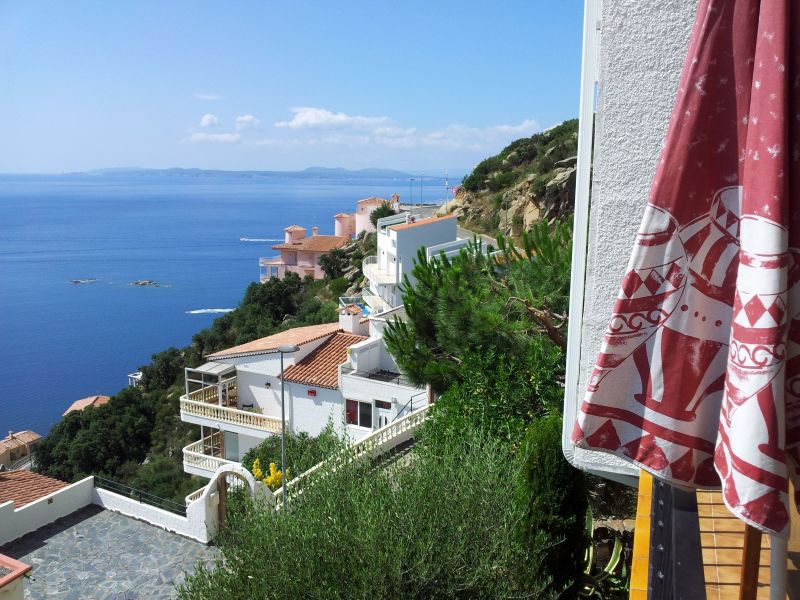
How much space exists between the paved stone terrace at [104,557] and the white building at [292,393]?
7.02m

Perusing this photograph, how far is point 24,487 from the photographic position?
1605 centimetres

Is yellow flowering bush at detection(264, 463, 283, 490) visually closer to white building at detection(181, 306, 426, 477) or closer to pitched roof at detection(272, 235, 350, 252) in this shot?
white building at detection(181, 306, 426, 477)

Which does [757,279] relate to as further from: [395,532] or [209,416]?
[209,416]

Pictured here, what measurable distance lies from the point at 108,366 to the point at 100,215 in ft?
408

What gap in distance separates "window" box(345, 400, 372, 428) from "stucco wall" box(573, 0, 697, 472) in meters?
14.8

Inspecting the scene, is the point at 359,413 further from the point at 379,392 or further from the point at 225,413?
the point at 225,413

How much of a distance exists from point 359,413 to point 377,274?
12094mm

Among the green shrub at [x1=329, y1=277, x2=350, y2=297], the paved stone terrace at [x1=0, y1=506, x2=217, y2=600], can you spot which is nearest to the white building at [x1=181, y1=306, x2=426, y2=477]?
the paved stone terrace at [x1=0, y1=506, x2=217, y2=600]

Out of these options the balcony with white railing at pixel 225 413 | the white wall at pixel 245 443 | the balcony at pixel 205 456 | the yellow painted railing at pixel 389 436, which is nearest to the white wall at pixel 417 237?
the balcony with white railing at pixel 225 413

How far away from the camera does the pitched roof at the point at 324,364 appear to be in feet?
66.3

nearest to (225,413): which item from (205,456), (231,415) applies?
(231,415)

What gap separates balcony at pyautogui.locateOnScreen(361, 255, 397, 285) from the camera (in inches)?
1150

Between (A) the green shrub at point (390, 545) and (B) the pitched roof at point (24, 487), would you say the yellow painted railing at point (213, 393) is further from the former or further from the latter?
(A) the green shrub at point (390, 545)

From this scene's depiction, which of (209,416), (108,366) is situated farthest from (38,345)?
(209,416)
